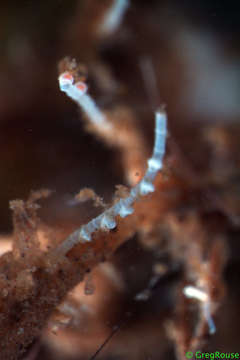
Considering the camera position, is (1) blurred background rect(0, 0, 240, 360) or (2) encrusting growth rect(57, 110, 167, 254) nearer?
(2) encrusting growth rect(57, 110, 167, 254)

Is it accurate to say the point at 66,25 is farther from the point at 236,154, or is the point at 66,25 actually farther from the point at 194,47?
the point at 236,154

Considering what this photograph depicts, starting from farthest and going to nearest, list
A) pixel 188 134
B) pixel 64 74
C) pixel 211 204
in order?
pixel 188 134
pixel 211 204
pixel 64 74

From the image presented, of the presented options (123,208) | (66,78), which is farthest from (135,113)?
(123,208)

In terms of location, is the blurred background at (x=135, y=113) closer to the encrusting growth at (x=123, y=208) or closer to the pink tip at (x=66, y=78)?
the encrusting growth at (x=123, y=208)

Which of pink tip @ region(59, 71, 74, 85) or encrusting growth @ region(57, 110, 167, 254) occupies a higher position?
pink tip @ region(59, 71, 74, 85)

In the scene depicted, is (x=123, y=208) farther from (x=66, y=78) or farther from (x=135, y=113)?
(x=135, y=113)

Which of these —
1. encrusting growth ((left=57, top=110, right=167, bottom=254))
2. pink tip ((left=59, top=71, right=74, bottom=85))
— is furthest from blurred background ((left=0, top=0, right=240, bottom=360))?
pink tip ((left=59, top=71, right=74, bottom=85))

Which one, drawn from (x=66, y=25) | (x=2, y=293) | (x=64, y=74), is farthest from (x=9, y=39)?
(x=2, y=293)

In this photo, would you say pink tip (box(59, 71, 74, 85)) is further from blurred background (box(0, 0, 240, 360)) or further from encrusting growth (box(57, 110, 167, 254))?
blurred background (box(0, 0, 240, 360))

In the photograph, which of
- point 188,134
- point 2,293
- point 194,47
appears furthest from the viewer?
point 194,47
